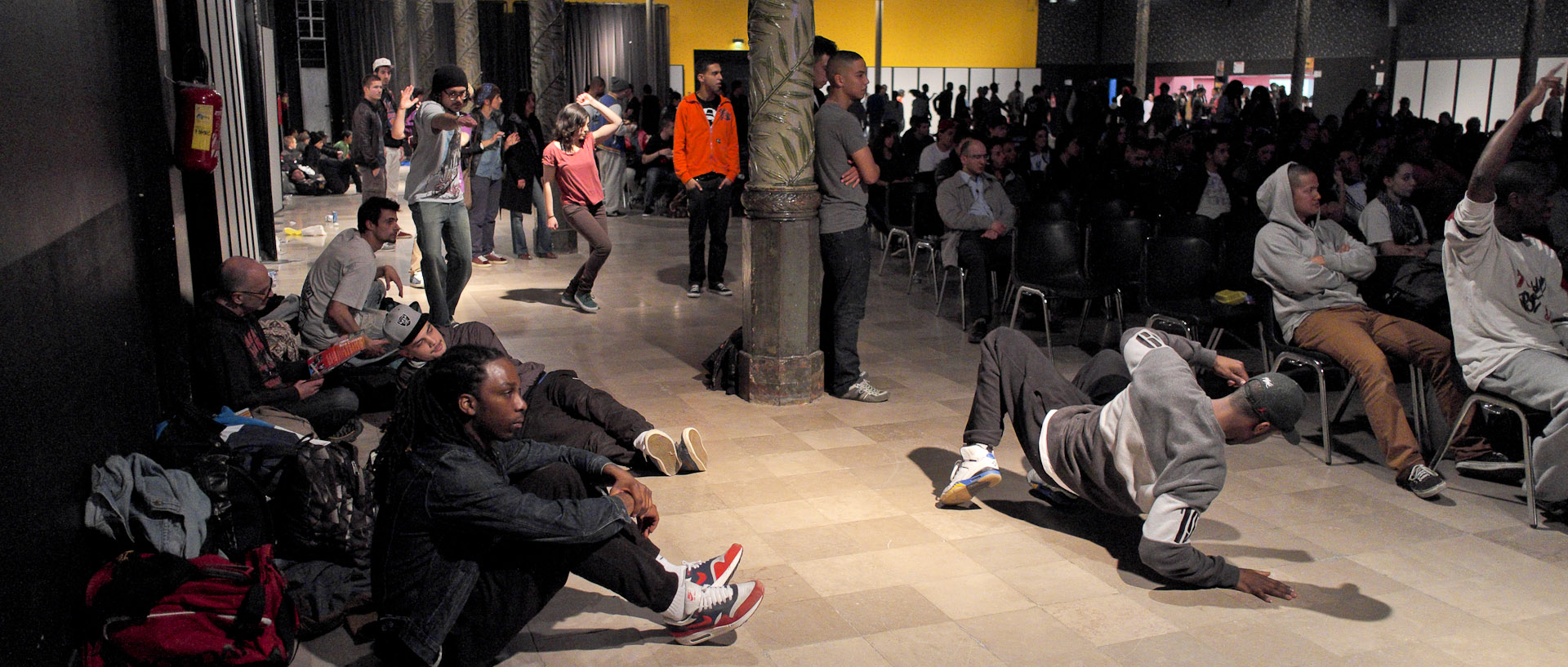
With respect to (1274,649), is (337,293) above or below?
above

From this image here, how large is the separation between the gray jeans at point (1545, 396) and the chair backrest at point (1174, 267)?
1757 millimetres

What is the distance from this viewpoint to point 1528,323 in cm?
466

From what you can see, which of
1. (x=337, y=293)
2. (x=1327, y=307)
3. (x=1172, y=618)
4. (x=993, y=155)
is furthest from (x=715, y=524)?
(x=993, y=155)

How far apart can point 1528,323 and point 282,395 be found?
5010 mm

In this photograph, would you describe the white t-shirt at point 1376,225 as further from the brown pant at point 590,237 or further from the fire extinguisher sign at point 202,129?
the fire extinguisher sign at point 202,129

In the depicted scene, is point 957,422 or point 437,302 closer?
point 957,422

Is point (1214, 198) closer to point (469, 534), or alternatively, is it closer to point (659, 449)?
point (659, 449)

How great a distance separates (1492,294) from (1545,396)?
480mm

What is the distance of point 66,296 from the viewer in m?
3.21

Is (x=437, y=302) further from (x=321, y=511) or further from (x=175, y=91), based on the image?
(x=321, y=511)

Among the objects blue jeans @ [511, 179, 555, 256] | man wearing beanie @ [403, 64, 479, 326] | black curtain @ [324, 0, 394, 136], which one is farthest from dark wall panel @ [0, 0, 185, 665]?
black curtain @ [324, 0, 394, 136]

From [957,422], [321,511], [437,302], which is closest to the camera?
[321,511]

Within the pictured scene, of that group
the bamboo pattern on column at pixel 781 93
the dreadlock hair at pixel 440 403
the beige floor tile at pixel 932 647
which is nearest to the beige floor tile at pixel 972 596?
the beige floor tile at pixel 932 647

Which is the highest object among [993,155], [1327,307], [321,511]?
[993,155]
